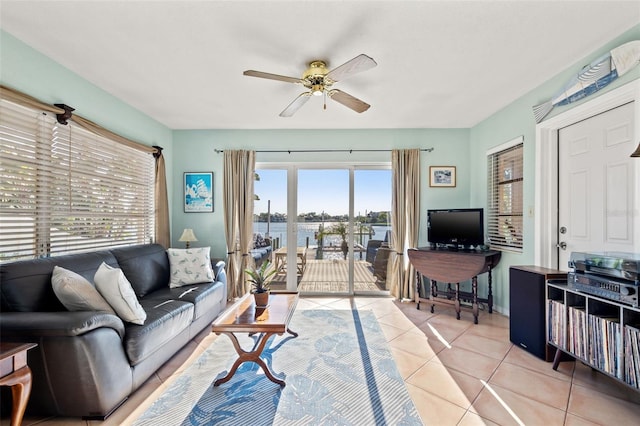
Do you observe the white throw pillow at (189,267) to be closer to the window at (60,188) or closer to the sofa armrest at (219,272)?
the sofa armrest at (219,272)

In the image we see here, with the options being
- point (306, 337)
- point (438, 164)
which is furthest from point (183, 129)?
point (438, 164)

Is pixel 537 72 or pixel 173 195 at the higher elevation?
pixel 537 72

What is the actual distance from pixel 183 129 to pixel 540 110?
13.5 ft

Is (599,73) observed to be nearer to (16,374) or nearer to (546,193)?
(546,193)

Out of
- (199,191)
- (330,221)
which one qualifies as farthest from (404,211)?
(199,191)

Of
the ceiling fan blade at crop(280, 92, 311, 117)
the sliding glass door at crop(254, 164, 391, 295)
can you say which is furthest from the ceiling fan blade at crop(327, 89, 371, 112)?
the sliding glass door at crop(254, 164, 391, 295)

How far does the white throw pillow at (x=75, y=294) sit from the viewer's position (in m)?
1.72

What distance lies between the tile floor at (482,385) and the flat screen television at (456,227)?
3.20ft

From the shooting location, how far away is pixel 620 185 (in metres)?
2.00

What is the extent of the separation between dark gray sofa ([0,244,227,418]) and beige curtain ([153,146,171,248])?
3.94 ft

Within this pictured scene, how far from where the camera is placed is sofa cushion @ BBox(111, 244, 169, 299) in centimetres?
254

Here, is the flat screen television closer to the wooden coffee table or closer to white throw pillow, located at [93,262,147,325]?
the wooden coffee table

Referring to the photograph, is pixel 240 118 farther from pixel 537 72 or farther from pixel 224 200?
pixel 537 72

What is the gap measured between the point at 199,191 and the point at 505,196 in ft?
12.6
